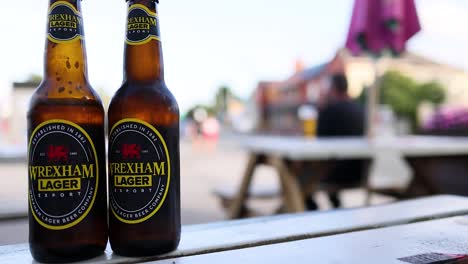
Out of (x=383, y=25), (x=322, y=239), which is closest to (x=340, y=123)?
(x=383, y=25)

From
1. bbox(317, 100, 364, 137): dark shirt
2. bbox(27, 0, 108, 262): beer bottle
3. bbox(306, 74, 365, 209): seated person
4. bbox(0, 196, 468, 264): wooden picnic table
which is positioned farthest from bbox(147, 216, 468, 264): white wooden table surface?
bbox(317, 100, 364, 137): dark shirt

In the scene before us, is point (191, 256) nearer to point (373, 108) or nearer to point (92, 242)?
point (92, 242)

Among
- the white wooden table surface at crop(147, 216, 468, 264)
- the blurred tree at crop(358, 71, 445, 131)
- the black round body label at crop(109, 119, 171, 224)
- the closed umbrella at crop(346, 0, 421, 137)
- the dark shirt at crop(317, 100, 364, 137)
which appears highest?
the blurred tree at crop(358, 71, 445, 131)

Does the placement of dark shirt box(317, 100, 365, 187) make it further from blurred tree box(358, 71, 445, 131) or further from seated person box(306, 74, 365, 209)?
Result: blurred tree box(358, 71, 445, 131)

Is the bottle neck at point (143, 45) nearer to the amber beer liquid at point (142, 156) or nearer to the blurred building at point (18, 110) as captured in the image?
the amber beer liquid at point (142, 156)

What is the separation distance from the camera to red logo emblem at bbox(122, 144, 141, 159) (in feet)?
2.01

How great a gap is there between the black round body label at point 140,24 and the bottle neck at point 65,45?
7cm

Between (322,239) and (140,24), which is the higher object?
(140,24)

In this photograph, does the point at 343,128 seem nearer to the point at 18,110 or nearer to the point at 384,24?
the point at 384,24

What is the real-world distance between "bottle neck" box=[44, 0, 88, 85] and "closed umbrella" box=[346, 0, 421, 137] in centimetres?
258

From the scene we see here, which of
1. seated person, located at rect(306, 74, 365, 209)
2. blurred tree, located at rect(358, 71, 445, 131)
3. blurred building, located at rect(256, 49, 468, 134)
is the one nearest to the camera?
seated person, located at rect(306, 74, 365, 209)

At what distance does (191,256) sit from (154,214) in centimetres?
9

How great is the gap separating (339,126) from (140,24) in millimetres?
3166

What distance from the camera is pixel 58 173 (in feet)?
1.93
